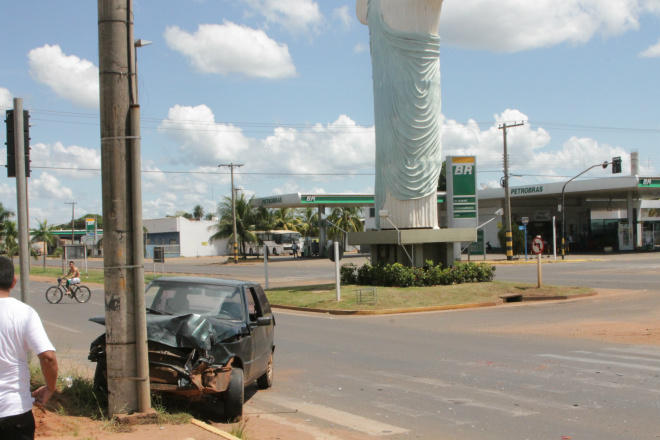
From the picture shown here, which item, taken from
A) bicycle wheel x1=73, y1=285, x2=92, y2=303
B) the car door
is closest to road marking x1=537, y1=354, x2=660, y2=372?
the car door

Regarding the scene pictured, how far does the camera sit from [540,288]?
23875mm

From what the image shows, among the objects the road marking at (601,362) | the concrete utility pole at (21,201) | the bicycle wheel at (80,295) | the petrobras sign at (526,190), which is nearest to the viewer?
the concrete utility pole at (21,201)

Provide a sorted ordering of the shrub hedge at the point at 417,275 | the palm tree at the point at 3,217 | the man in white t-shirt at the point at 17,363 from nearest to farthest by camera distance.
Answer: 1. the man in white t-shirt at the point at 17,363
2. the shrub hedge at the point at 417,275
3. the palm tree at the point at 3,217

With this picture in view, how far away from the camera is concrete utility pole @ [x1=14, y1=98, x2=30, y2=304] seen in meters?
8.58

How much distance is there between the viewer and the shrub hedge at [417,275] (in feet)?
79.9

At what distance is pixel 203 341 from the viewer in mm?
6891

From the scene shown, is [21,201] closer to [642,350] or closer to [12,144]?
[12,144]

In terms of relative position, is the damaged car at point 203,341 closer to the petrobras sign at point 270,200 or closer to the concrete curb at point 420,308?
the concrete curb at point 420,308

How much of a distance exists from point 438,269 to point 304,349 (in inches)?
523

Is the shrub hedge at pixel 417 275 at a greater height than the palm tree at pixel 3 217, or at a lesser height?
lesser

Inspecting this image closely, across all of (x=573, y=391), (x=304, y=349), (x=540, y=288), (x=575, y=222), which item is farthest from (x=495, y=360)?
(x=575, y=222)

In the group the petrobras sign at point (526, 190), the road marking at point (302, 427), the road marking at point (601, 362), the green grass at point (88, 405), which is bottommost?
the road marking at point (601, 362)

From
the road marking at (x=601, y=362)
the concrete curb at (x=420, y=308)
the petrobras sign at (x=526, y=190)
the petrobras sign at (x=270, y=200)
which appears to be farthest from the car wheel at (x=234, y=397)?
the petrobras sign at (x=526, y=190)

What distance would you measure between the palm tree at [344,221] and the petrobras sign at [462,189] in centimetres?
3660
